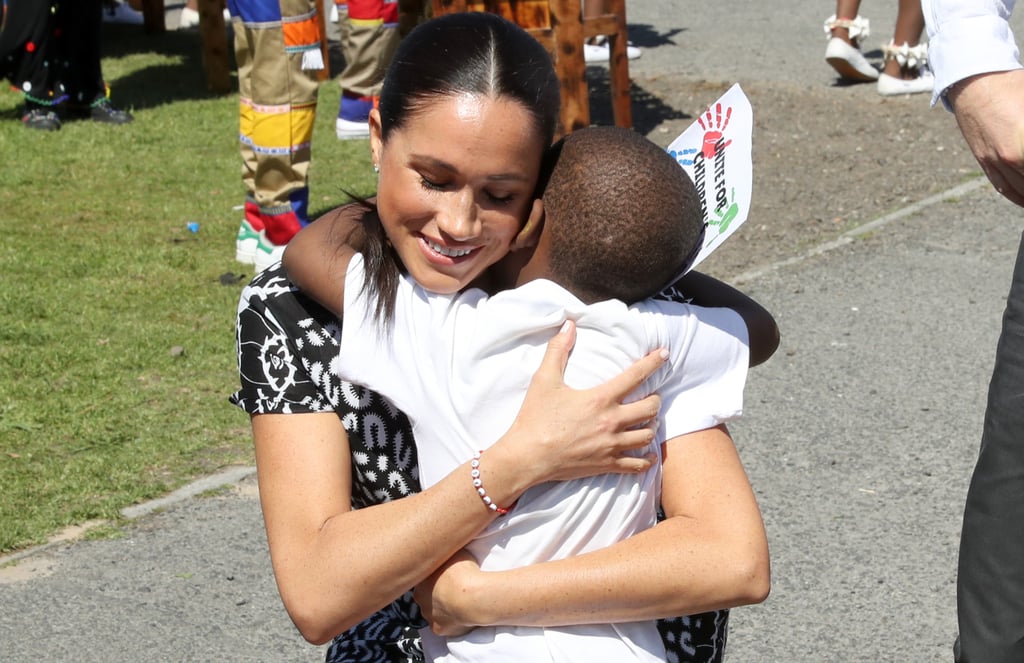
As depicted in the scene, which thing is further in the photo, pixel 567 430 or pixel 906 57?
pixel 906 57

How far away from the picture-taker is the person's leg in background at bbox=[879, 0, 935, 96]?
27.3ft

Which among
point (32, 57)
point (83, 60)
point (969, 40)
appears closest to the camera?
point (969, 40)

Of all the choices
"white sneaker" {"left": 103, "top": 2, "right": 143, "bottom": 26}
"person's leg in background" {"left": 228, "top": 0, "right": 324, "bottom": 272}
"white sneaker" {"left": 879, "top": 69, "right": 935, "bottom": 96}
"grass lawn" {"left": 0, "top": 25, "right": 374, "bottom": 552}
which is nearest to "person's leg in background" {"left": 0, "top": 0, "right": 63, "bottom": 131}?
"grass lawn" {"left": 0, "top": 25, "right": 374, "bottom": 552}

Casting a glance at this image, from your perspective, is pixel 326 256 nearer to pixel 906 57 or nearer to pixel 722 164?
pixel 722 164

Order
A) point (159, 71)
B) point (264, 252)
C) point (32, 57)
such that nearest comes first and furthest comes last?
point (264, 252), point (32, 57), point (159, 71)

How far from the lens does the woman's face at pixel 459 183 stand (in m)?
1.77

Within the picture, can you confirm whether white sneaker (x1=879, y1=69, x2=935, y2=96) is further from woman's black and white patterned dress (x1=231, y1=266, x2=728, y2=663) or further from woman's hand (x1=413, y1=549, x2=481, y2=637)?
woman's hand (x1=413, y1=549, x2=481, y2=637)

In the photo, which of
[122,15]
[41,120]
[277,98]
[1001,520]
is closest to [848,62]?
[277,98]

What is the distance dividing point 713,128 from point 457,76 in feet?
1.22

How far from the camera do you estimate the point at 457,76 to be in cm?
178

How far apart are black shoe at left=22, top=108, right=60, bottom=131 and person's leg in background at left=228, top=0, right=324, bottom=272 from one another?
2.73 metres

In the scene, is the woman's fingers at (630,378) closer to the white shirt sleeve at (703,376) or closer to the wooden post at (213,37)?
the white shirt sleeve at (703,376)

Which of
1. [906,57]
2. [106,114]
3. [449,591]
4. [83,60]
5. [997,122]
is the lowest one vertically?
[906,57]

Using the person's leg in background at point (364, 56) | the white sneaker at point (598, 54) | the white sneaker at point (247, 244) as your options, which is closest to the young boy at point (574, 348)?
the white sneaker at point (247, 244)
